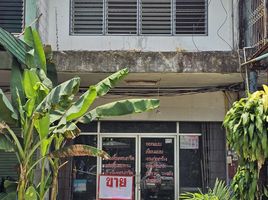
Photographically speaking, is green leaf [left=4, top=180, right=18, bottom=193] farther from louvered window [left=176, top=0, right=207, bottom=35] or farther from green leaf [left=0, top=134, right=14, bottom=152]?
louvered window [left=176, top=0, right=207, bottom=35]

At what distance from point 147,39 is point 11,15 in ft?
9.31

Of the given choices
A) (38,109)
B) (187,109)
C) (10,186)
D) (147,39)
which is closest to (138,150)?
(187,109)

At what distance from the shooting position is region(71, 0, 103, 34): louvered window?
10180 mm

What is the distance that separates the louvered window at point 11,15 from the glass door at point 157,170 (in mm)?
3624

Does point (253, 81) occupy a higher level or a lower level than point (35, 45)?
lower

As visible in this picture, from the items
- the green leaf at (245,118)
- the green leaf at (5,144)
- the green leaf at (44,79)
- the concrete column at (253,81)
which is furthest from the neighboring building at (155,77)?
the green leaf at (245,118)

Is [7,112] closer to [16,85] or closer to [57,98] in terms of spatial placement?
[16,85]

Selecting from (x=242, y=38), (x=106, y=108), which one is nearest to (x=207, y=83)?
(x=242, y=38)

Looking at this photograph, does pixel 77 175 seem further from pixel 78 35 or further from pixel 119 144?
pixel 78 35

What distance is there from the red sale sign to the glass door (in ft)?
0.98

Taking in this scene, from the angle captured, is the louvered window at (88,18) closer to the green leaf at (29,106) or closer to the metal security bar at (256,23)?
the metal security bar at (256,23)

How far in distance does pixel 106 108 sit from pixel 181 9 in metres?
3.69

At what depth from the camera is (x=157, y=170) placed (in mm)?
10656

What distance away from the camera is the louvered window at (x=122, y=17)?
10141 millimetres
